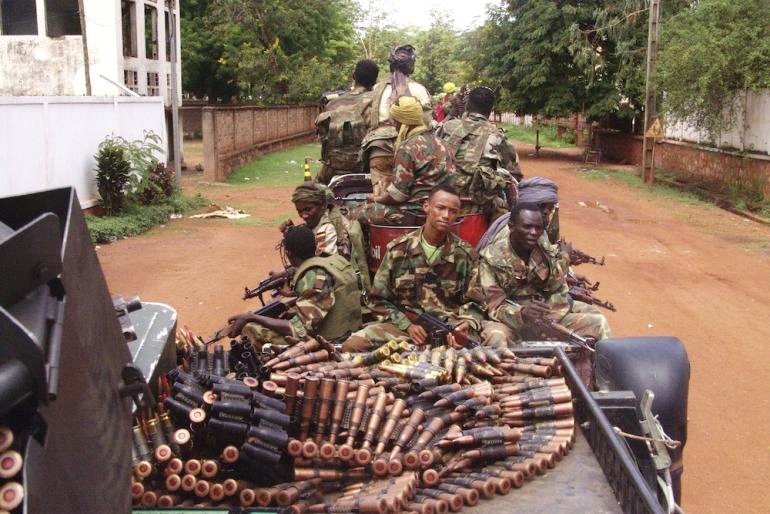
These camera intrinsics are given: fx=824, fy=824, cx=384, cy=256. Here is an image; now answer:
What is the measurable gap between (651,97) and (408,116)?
18.3m

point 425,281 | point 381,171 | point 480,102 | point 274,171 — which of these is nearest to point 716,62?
point 480,102

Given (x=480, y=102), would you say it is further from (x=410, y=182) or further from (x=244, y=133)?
(x=244, y=133)

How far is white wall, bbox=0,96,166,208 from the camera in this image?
12.4 meters

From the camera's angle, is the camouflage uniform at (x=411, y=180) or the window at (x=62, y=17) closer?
the camouflage uniform at (x=411, y=180)

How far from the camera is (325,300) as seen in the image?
16.7 feet

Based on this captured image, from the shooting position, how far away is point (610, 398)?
3.51 meters

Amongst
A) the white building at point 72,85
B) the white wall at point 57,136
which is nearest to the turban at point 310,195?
the white wall at point 57,136

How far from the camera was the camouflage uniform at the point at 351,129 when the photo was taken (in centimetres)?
876

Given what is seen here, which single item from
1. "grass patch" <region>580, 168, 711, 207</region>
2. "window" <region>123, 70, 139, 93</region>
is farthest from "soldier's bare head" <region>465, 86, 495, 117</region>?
"window" <region>123, 70, 139, 93</region>

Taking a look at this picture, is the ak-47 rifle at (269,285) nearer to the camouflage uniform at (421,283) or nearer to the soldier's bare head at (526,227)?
the camouflage uniform at (421,283)

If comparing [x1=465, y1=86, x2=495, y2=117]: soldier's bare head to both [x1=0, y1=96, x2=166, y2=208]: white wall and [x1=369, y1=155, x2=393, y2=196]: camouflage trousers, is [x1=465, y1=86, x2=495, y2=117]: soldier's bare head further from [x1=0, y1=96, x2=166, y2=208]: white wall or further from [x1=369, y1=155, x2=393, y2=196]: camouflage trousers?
[x1=0, y1=96, x2=166, y2=208]: white wall

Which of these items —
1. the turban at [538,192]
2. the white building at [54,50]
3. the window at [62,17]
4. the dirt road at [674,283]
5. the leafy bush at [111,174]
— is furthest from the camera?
the window at [62,17]

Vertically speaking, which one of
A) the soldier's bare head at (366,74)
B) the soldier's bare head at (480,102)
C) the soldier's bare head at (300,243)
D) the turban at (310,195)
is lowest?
the soldier's bare head at (300,243)

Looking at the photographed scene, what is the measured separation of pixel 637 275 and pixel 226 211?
908 cm
